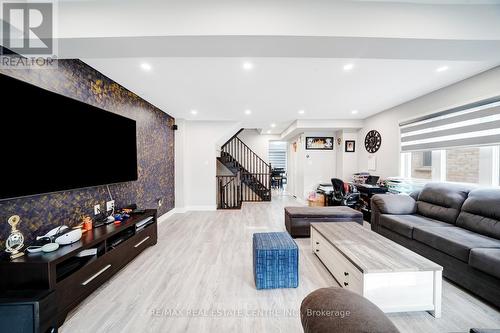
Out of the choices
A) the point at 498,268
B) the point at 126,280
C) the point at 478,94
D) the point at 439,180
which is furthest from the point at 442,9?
the point at 126,280

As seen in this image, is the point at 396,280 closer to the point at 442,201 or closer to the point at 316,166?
the point at 442,201

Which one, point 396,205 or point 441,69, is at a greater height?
point 441,69

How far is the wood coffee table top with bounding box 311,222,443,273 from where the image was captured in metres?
1.61

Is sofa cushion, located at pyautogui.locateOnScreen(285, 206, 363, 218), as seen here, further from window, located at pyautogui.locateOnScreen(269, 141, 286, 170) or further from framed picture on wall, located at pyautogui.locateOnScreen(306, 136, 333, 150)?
window, located at pyautogui.locateOnScreen(269, 141, 286, 170)

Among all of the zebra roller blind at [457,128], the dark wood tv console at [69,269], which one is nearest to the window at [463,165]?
the zebra roller blind at [457,128]

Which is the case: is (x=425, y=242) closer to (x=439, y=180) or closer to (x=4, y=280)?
(x=439, y=180)

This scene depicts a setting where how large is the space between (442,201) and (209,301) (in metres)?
3.56

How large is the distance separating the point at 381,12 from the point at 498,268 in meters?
2.45

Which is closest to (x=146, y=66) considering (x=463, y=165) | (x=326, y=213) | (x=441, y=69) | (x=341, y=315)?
(x=341, y=315)

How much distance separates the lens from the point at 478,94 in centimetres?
272

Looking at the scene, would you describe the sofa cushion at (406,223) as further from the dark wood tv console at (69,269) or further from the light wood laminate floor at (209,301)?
the dark wood tv console at (69,269)

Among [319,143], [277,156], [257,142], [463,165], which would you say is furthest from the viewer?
[277,156]

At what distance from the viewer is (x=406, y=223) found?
8.83ft

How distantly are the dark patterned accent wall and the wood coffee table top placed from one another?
300cm
